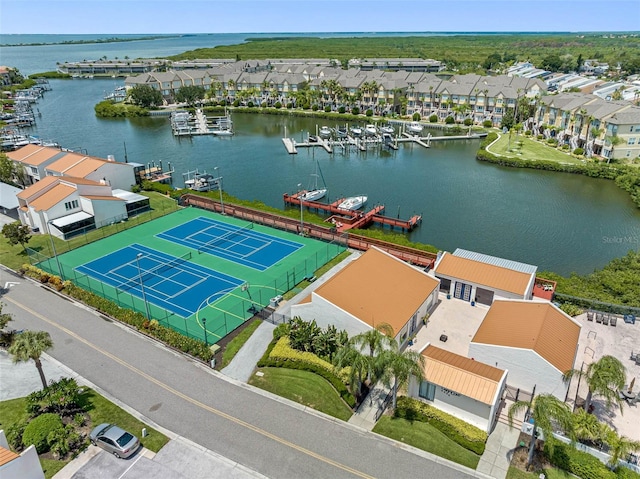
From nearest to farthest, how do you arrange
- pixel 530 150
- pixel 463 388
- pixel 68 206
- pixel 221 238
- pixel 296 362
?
pixel 463 388
pixel 296 362
pixel 221 238
pixel 68 206
pixel 530 150

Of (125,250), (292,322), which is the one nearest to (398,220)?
(292,322)

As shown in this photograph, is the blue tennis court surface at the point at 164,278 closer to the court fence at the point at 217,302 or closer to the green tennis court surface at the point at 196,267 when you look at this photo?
the green tennis court surface at the point at 196,267

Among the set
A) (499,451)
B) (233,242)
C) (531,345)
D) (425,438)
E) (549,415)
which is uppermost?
(549,415)

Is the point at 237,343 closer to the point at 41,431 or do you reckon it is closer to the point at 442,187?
the point at 41,431

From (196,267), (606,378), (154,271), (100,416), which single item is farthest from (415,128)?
(100,416)

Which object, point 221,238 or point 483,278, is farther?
point 221,238

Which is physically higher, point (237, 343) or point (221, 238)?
point (221, 238)

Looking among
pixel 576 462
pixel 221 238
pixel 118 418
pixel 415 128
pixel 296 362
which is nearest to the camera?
pixel 576 462

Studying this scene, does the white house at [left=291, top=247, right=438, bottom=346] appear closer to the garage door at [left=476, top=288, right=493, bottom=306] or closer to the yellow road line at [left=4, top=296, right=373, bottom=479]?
the garage door at [left=476, top=288, right=493, bottom=306]

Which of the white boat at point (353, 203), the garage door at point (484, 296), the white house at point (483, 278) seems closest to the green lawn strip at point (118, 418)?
the white house at point (483, 278)
